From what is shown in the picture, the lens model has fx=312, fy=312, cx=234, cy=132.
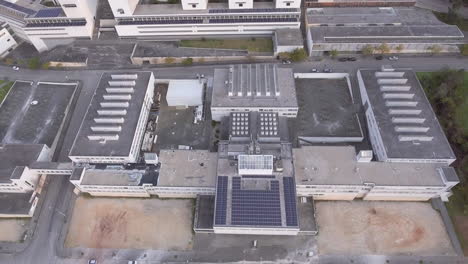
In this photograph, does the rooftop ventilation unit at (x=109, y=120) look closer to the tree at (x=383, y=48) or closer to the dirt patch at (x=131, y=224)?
the dirt patch at (x=131, y=224)

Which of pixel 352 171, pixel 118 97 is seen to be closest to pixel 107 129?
pixel 118 97

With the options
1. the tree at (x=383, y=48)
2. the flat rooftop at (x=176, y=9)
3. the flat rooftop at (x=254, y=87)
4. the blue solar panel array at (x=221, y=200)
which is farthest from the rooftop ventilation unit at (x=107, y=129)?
the tree at (x=383, y=48)

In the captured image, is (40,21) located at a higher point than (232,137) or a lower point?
higher

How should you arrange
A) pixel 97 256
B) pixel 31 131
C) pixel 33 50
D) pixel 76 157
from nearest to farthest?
pixel 97 256, pixel 76 157, pixel 31 131, pixel 33 50

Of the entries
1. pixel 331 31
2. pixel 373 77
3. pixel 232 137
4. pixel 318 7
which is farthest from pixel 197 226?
pixel 318 7

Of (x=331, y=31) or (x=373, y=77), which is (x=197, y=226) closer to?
(x=373, y=77)
